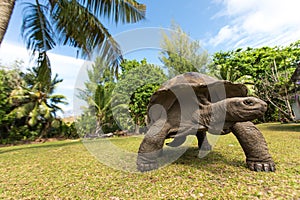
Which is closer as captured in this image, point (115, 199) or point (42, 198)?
point (115, 199)

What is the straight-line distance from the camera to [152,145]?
241cm

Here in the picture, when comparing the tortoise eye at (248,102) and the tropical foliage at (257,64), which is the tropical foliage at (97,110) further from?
the tortoise eye at (248,102)

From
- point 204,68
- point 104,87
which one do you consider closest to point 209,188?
point 104,87

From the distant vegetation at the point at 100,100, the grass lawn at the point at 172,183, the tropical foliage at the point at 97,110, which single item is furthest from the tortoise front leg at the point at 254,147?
the tropical foliage at the point at 97,110

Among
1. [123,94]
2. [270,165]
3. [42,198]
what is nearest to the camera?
[42,198]

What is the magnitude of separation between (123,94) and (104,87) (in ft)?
5.48

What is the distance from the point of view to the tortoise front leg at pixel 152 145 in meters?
2.41

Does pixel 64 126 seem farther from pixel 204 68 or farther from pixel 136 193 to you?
pixel 136 193

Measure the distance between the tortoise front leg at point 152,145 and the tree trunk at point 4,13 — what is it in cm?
268

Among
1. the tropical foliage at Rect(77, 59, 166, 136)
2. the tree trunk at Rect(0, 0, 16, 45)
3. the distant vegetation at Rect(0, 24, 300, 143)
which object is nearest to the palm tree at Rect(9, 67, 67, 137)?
the distant vegetation at Rect(0, 24, 300, 143)

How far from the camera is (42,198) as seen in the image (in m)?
1.86

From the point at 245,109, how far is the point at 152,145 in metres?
1.23

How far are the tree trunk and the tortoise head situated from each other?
3.36 metres

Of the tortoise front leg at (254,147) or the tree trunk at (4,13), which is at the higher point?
the tree trunk at (4,13)
